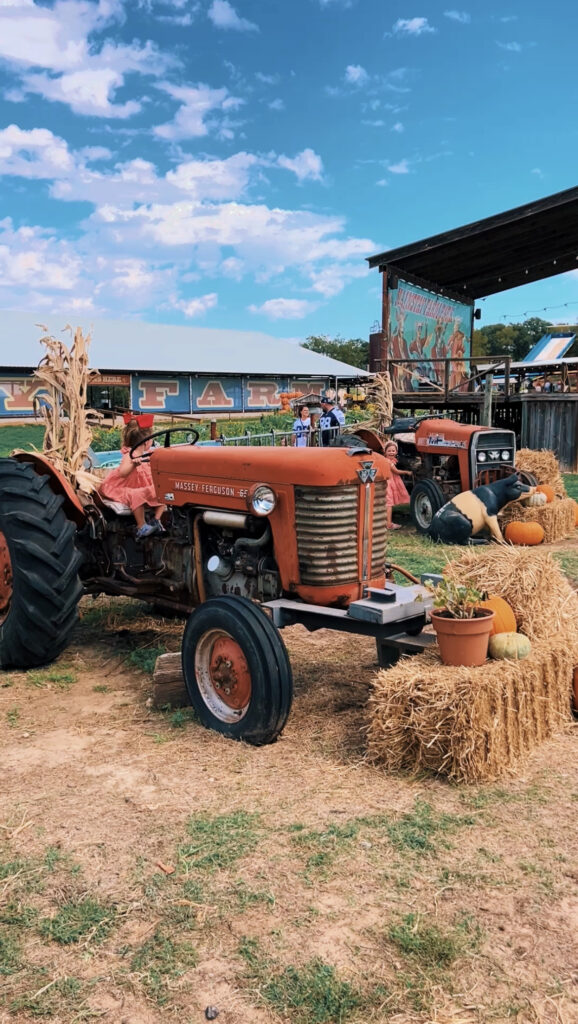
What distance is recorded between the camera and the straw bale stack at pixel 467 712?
10.9 feet

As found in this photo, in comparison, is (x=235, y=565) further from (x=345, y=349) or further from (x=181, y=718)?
(x=345, y=349)

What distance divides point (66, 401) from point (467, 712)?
4408 millimetres

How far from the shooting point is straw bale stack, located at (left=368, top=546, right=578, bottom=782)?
10.9 ft

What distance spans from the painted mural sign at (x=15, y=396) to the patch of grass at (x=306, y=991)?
83.3 ft

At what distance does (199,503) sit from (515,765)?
86.1 inches

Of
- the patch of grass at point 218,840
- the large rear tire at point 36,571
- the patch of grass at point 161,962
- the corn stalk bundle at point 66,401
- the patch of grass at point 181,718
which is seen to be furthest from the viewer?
the corn stalk bundle at point 66,401

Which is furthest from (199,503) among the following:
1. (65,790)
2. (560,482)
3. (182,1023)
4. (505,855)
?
(560,482)

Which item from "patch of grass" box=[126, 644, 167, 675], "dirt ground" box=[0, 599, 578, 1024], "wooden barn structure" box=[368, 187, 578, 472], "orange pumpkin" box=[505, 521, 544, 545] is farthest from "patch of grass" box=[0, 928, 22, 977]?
"wooden barn structure" box=[368, 187, 578, 472]

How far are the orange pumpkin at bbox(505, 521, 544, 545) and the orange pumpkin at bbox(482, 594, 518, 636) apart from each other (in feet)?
18.0

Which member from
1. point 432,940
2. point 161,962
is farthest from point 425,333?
point 161,962

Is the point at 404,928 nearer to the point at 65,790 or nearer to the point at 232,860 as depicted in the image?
the point at 232,860

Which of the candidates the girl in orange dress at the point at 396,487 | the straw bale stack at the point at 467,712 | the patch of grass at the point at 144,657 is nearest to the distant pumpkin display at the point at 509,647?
the straw bale stack at the point at 467,712

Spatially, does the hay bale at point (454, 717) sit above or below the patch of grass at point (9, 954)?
above

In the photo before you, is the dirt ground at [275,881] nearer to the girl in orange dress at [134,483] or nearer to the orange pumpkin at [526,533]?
the girl in orange dress at [134,483]
